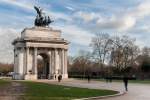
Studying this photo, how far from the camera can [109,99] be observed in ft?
64.5

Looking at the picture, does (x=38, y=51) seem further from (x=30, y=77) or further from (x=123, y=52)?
(x=123, y=52)

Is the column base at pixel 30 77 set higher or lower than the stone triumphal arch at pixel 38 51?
lower

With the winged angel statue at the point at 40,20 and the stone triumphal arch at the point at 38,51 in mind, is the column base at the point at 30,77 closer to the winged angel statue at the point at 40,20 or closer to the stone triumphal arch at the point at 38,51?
the stone triumphal arch at the point at 38,51

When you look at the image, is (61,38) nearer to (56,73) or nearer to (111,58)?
(56,73)

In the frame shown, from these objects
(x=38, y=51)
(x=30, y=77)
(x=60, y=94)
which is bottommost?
(x=30, y=77)

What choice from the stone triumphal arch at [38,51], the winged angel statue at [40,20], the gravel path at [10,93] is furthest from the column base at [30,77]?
the gravel path at [10,93]

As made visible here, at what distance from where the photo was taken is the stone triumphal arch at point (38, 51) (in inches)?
2751

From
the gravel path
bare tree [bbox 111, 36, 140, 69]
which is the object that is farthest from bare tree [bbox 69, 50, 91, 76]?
the gravel path

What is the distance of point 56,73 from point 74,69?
160 ft

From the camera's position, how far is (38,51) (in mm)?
72875

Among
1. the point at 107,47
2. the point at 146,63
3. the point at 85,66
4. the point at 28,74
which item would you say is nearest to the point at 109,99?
the point at 28,74

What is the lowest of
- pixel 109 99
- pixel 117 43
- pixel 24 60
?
pixel 109 99

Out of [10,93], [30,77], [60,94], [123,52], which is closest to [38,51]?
[30,77]

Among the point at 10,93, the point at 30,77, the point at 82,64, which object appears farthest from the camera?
the point at 82,64
